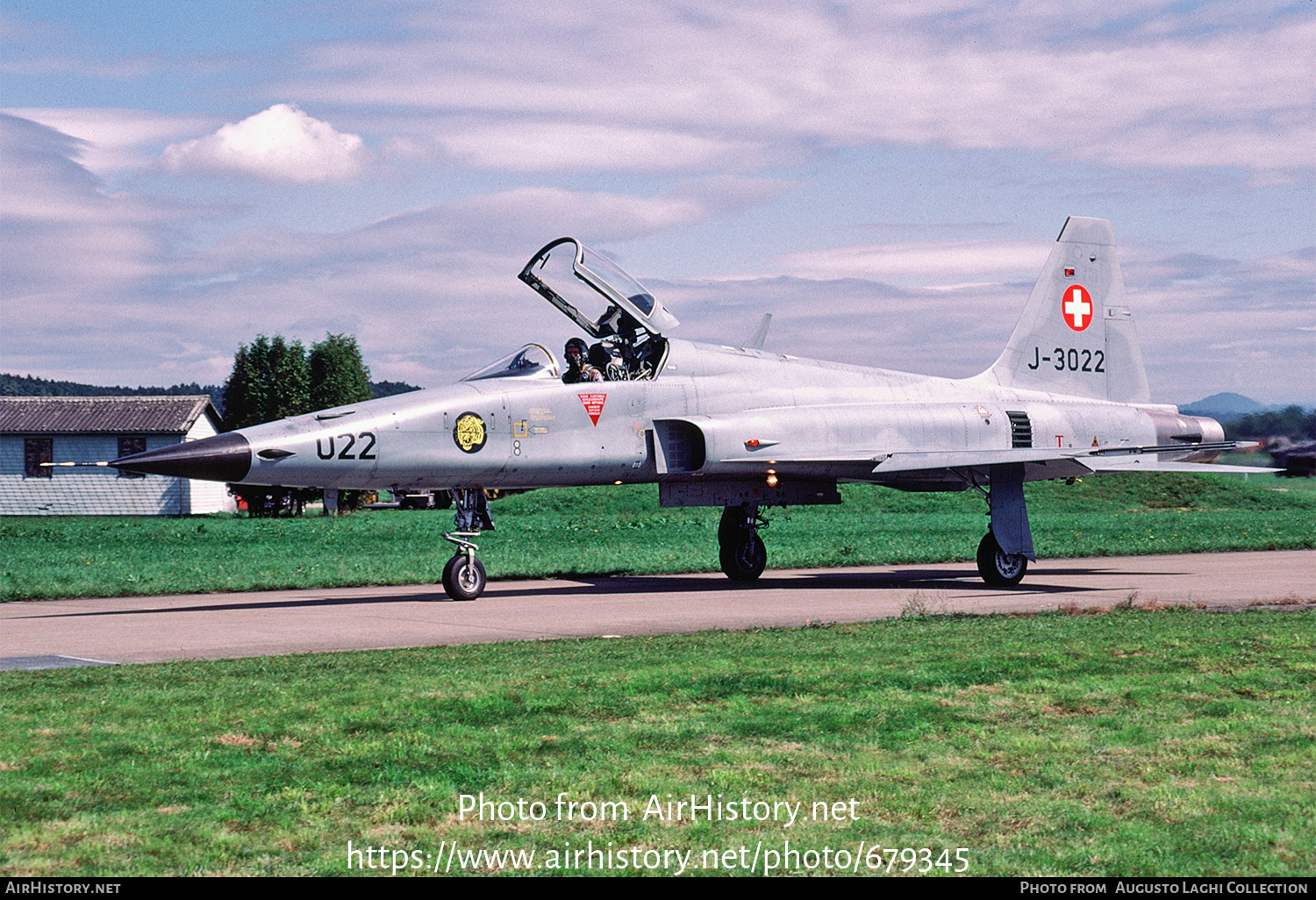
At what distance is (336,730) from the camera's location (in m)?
7.55

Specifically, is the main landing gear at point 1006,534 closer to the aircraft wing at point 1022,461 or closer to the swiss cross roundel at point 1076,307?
the aircraft wing at point 1022,461

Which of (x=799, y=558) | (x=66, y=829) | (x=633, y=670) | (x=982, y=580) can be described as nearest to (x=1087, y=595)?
(x=982, y=580)

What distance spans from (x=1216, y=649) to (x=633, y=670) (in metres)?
4.85

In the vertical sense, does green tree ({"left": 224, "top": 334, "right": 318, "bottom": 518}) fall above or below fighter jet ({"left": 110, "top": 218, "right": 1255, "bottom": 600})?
above

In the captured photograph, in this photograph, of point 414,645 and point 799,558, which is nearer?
point 414,645

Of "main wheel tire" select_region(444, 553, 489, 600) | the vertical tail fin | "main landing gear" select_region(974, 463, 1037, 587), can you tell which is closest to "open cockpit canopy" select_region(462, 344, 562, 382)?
"main wheel tire" select_region(444, 553, 489, 600)

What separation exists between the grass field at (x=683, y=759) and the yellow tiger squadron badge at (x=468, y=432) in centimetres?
597

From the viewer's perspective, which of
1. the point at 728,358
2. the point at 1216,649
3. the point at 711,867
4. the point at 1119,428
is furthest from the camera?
the point at 1119,428

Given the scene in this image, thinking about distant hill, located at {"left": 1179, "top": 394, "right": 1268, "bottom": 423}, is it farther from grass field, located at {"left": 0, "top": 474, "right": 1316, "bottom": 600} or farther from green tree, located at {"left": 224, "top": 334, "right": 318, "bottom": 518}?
green tree, located at {"left": 224, "top": 334, "right": 318, "bottom": 518}

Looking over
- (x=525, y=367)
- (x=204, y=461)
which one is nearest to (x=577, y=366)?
(x=525, y=367)

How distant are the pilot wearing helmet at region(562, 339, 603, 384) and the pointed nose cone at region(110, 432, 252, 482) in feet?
15.5

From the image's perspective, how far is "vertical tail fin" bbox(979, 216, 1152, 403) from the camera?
77.0 ft

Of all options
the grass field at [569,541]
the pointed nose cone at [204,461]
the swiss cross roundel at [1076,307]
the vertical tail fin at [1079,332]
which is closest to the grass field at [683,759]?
the pointed nose cone at [204,461]

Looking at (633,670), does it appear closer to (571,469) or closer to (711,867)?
(711,867)
